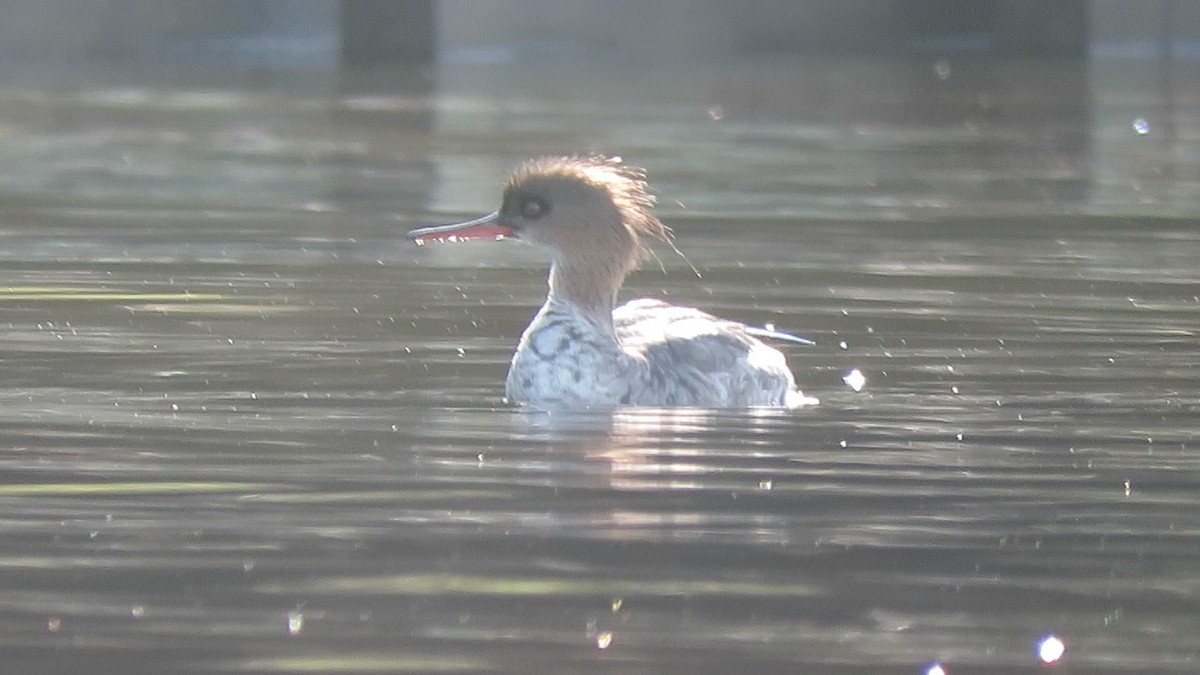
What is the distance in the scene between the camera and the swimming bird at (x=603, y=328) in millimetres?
9352

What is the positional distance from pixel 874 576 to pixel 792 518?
2.35 ft

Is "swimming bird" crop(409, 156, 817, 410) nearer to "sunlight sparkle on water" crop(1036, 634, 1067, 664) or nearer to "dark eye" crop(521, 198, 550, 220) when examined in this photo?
"dark eye" crop(521, 198, 550, 220)

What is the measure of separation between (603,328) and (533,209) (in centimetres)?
59

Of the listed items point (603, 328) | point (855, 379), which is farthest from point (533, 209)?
point (855, 379)

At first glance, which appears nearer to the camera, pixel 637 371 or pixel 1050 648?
pixel 1050 648

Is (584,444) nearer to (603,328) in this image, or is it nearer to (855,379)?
(603,328)

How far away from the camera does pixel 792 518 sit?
6965 millimetres

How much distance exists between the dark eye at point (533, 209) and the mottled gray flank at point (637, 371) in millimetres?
503

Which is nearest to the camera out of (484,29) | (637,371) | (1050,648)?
(1050,648)

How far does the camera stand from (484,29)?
36.2 m

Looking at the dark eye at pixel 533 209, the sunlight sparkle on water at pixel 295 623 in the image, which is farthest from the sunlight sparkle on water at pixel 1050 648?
the dark eye at pixel 533 209

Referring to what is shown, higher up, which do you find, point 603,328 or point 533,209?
point 533,209

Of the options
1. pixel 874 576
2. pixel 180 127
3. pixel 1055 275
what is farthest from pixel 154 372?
pixel 180 127

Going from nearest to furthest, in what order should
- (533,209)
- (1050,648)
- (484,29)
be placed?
(1050,648)
(533,209)
(484,29)
